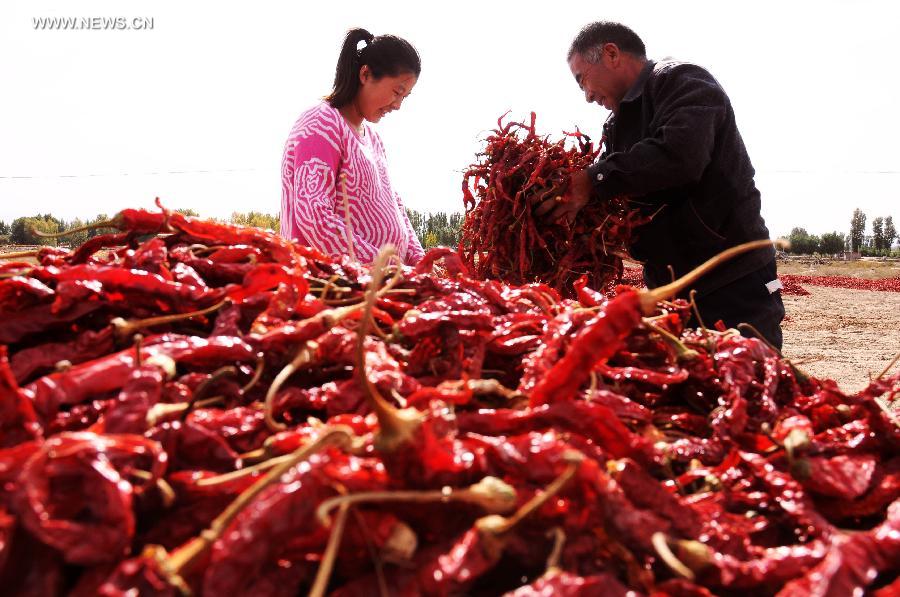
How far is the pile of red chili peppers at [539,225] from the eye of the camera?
4281mm

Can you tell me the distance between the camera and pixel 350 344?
159cm

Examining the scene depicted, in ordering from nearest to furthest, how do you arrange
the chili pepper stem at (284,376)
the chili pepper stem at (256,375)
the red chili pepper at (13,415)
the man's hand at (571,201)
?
the red chili pepper at (13,415)
the chili pepper stem at (284,376)
the chili pepper stem at (256,375)
the man's hand at (571,201)

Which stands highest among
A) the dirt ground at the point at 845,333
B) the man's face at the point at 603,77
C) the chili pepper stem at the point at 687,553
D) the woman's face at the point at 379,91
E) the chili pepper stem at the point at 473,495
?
the man's face at the point at 603,77

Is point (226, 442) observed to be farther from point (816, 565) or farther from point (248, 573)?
point (816, 565)

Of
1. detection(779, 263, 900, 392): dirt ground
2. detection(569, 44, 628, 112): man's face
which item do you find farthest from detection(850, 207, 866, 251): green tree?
detection(569, 44, 628, 112): man's face

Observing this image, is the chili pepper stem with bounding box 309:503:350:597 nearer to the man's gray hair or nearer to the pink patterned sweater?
the pink patterned sweater

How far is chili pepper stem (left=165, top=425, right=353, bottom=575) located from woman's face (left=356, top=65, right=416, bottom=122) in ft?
12.2

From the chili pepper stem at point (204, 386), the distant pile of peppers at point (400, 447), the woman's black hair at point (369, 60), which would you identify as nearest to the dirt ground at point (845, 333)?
the woman's black hair at point (369, 60)

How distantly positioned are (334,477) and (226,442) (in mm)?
336

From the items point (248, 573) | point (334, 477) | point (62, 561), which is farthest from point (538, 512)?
point (62, 561)

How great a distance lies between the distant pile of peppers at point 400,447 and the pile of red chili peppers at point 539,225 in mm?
2344

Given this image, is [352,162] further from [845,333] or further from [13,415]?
[845,333]

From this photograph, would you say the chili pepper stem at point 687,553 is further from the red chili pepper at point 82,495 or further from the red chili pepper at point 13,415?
the red chili pepper at point 13,415

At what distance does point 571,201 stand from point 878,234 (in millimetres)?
54368
